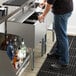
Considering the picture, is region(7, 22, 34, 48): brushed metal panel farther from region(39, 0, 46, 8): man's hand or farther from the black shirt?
region(39, 0, 46, 8): man's hand

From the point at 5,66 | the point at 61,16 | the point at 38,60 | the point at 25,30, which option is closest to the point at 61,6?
the point at 61,16

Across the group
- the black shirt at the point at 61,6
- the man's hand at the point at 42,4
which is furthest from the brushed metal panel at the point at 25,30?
the man's hand at the point at 42,4

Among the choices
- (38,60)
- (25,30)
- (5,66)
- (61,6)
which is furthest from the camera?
(38,60)

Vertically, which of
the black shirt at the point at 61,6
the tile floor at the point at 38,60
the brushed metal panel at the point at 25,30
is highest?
the black shirt at the point at 61,6

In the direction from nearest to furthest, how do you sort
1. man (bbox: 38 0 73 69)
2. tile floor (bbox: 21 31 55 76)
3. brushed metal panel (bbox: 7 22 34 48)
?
brushed metal panel (bbox: 7 22 34 48) → man (bbox: 38 0 73 69) → tile floor (bbox: 21 31 55 76)

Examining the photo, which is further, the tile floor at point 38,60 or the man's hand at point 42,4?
the man's hand at point 42,4

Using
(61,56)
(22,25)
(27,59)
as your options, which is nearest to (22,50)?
(27,59)

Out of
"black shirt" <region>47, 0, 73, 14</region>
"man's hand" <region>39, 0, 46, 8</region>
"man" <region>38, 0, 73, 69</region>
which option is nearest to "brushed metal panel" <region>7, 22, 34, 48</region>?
"man" <region>38, 0, 73, 69</region>

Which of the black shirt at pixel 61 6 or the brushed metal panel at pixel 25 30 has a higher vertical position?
the black shirt at pixel 61 6

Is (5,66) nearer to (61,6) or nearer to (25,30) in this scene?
(25,30)

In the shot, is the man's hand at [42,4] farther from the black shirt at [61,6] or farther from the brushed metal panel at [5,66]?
the brushed metal panel at [5,66]

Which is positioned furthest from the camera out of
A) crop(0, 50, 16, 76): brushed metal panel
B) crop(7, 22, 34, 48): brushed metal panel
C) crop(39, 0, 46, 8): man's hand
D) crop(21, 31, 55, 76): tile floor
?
crop(39, 0, 46, 8): man's hand

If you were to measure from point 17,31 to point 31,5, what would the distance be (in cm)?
71

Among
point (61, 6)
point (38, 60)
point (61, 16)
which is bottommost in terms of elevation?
point (38, 60)
